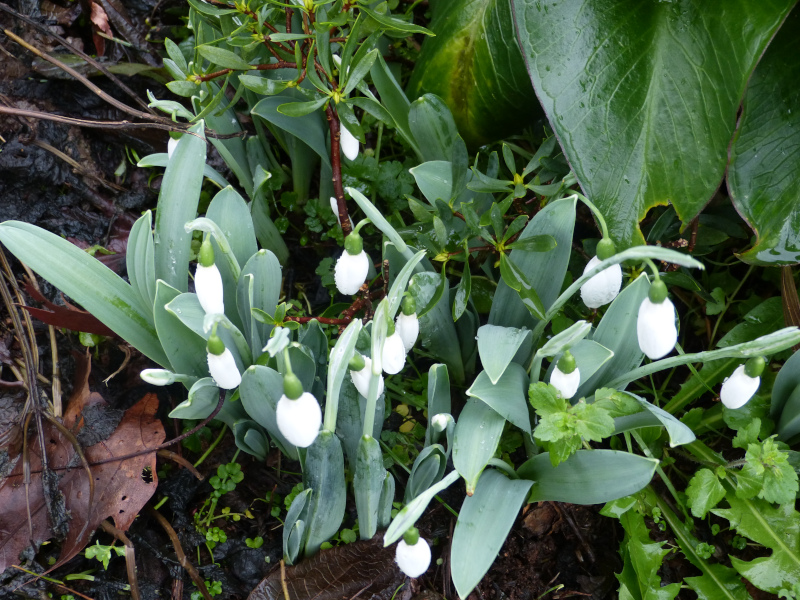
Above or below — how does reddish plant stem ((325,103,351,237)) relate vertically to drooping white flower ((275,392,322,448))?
above

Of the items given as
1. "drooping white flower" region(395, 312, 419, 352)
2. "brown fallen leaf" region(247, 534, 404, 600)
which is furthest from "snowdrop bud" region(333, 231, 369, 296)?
"brown fallen leaf" region(247, 534, 404, 600)

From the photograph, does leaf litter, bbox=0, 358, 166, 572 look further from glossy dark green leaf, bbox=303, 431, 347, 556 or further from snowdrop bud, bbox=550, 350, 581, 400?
snowdrop bud, bbox=550, 350, 581, 400

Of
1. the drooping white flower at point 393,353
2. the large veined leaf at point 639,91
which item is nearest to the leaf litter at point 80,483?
the drooping white flower at point 393,353

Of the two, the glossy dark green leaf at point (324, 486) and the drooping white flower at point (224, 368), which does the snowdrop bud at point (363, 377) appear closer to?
the glossy dark green leaf at point (324, 486)

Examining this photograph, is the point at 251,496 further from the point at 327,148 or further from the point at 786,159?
the point at 786,159

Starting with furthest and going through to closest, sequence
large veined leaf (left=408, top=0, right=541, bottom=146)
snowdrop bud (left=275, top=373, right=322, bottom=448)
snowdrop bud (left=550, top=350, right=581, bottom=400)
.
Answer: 1. large veined leaf (left=408, top=0, right=541, bottom=146)
2. snowdrop bud (left=550, top=350, right=581, bottom=400)
3. snowdrop bud (left=275, top=373, right=322, bottom=448)

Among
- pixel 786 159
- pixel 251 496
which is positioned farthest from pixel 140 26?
pixel 786 159
